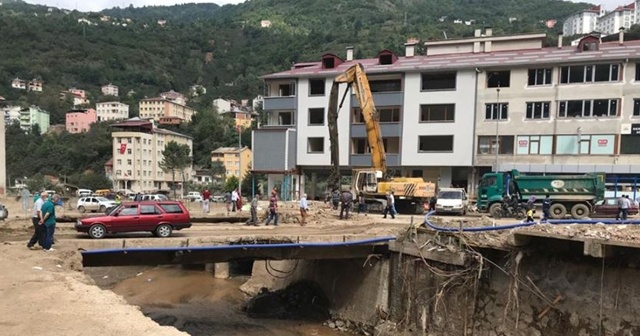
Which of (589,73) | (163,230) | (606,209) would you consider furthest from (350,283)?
(589,73)

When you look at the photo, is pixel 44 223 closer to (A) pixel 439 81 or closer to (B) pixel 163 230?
(B) pixel 163 230

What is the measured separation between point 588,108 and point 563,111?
1850 mm

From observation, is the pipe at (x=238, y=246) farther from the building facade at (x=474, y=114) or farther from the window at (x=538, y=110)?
the window at (x=538, y=110)

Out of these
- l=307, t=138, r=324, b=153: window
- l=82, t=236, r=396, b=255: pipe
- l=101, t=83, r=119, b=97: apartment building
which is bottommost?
l=82, t=236, r=396, b=255: pipe

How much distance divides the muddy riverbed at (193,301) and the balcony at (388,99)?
25850 mm

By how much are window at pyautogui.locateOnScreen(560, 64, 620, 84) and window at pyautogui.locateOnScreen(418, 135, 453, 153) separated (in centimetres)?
1055

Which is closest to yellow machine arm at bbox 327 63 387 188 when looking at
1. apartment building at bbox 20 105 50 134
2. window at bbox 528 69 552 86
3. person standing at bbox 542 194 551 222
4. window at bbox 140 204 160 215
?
person standing at bbox 542 194 551 222

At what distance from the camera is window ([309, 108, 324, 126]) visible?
4747 cm

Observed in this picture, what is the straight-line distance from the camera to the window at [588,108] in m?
38.2

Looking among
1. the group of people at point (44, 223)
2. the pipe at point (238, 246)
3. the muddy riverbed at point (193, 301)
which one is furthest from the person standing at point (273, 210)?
the group of people at point (44, 223)

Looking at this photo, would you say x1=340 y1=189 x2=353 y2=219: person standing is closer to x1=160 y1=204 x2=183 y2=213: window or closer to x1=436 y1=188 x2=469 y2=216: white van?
x1=436 y1=188 x2=469 y2=216: white van

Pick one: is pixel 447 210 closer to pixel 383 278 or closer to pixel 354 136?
pixel 383 278

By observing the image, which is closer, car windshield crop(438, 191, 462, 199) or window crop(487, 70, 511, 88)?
car windshield crop(438, 191, 462, 199)

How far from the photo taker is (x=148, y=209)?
18.1 metres
